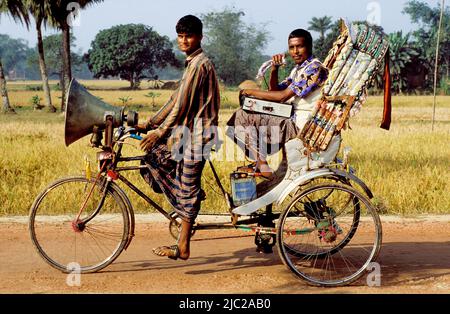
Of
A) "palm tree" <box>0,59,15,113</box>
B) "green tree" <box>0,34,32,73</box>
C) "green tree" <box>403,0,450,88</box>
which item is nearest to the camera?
"palm tree" <box>0,59,15,113</box>

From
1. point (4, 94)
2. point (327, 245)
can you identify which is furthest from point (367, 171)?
point (4, 94)

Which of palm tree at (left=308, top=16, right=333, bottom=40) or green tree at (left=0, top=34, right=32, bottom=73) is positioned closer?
palm tree at (left=308, top=16, right=333, bottom=40)

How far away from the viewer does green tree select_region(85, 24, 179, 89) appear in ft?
263

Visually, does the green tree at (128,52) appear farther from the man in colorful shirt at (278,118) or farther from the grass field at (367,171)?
the man in colorful shirt at (278,118)

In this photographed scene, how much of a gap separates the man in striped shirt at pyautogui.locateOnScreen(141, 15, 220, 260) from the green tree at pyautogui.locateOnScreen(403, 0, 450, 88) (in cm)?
6006

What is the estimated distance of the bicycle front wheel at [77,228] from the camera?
4992mm

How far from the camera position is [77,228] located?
505cm

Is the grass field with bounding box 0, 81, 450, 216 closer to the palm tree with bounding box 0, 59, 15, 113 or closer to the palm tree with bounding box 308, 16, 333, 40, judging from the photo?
the palm tree with bounding box 0, 59, 15, 113

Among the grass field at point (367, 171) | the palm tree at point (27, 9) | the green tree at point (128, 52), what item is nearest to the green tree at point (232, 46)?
the green tree at point (128, 52)

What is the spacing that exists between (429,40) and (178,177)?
78.5 metres

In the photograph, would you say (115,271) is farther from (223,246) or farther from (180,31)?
(180,31)

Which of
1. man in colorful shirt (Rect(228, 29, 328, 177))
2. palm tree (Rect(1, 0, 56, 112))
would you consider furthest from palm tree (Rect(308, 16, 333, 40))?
man in colorful shirt (Rect(228, 29, 328, 177))

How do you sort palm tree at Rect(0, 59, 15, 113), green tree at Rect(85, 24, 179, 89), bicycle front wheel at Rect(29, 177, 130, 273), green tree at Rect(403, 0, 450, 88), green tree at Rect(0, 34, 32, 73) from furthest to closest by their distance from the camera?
1. green tree at Rect(0, 34, 32, 73)
2. green tree at Rect(85, 24, 179, 89)
3. green tree at Rect(403, 0, 450, 88)
4. palm tree at Rect(0, 59, 15, 113)
5. bicycle front wheel at Rect(29, 177, 130, 273)

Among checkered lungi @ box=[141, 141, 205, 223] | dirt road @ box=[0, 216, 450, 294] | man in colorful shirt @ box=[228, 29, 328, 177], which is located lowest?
dirt road @ box=[0, 216, 450, 294]
